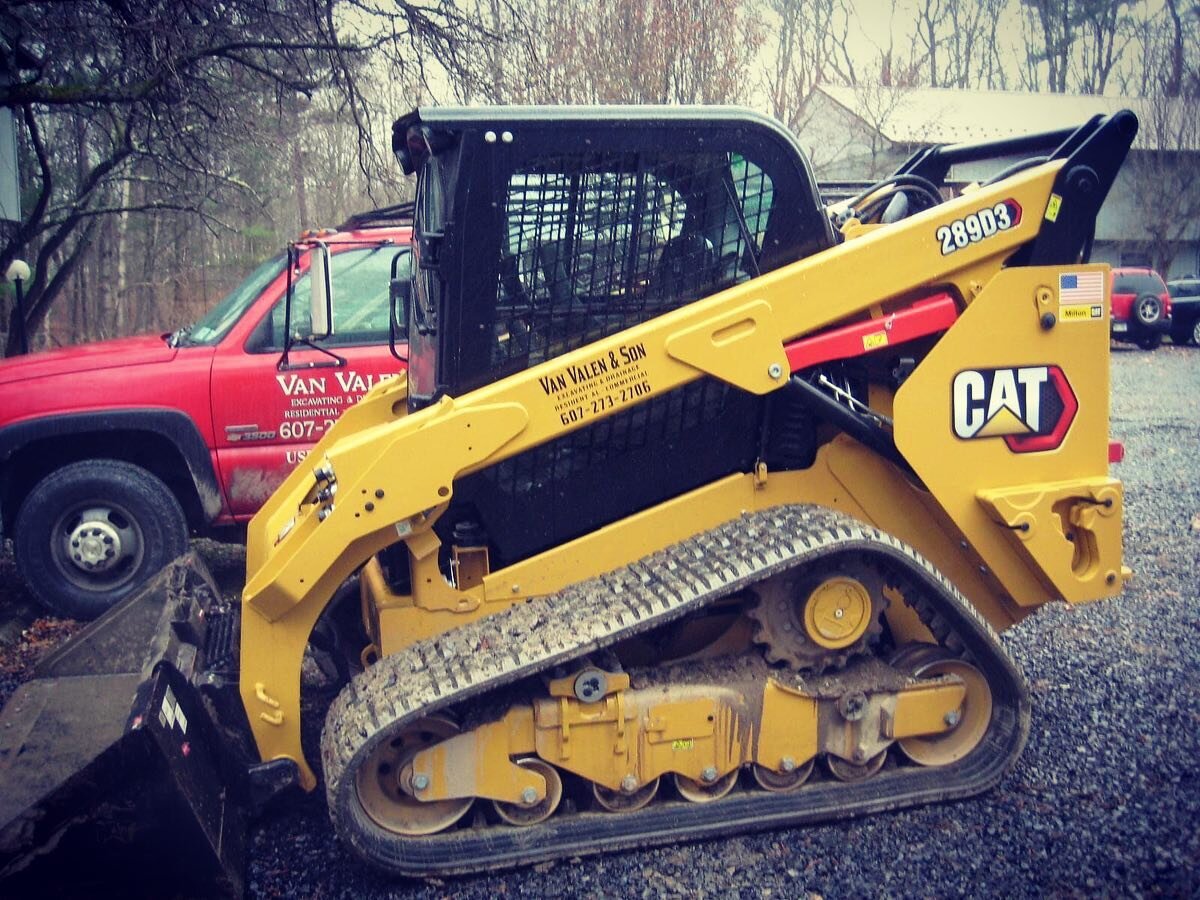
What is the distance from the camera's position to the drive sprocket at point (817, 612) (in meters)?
3.48

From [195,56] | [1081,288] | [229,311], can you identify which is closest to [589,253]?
[1081,288]

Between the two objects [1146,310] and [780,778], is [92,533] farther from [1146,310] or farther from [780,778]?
[1146,310]

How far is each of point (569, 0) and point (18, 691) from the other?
42.1ft

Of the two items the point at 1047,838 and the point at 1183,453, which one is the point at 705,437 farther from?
the point at 1183,453

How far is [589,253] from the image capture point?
3.44 m

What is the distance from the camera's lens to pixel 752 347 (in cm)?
335

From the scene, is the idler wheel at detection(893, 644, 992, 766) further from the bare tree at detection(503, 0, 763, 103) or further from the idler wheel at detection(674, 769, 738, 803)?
the bare tree at detection(503, 0, 763, 103)

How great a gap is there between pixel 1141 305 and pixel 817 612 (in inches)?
788

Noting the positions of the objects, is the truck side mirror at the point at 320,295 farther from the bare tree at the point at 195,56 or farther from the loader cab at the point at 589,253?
the bare tree at the point at 195,56

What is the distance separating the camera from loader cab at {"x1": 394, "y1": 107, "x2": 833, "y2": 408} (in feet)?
11.0

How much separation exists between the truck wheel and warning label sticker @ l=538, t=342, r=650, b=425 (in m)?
3.45

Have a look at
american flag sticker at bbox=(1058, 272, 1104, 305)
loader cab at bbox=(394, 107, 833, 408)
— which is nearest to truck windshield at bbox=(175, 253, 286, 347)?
loader cab at bbox=(394, 107, 833, 408)

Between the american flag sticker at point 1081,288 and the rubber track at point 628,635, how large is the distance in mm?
1078

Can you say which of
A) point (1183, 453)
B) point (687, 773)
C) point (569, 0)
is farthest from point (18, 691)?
point (569, 0)
